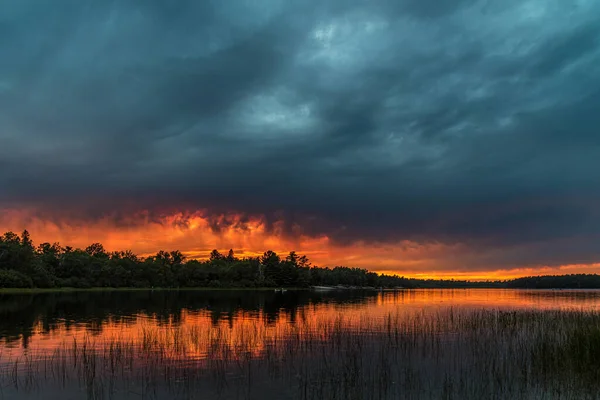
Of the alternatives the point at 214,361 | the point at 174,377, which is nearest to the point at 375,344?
the point at 214,361

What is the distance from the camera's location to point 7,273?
376 ft

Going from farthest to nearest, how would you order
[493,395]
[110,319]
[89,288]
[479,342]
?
[89,288]
[110,319]
[479,342]
[493,395]

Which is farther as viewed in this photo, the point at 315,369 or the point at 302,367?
the point at 302,367

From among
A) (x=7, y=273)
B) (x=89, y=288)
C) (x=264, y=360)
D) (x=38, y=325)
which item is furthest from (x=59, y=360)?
(x=89, y=288)

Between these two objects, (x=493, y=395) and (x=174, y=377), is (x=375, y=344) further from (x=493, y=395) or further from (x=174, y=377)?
(x=174, y=377)

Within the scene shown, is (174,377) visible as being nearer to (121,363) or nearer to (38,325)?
(121,363)

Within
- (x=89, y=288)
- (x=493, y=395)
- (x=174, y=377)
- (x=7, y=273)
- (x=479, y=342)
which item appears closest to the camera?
(x=493, y=395)

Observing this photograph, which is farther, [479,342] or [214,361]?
[479,342]

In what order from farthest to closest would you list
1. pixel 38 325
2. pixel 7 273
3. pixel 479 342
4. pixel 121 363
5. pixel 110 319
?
pixel 7 273 → pixel 110 319 → pixel 38 325 → pixel 479 342 → pixel 121 363

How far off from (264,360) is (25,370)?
12754mm

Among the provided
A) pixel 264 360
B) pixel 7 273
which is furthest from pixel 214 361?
pixel 7 273

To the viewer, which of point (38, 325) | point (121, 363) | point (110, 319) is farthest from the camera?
point (110, 319)

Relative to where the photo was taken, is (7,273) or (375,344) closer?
(375,344)

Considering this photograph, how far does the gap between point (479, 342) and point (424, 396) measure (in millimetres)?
14255
